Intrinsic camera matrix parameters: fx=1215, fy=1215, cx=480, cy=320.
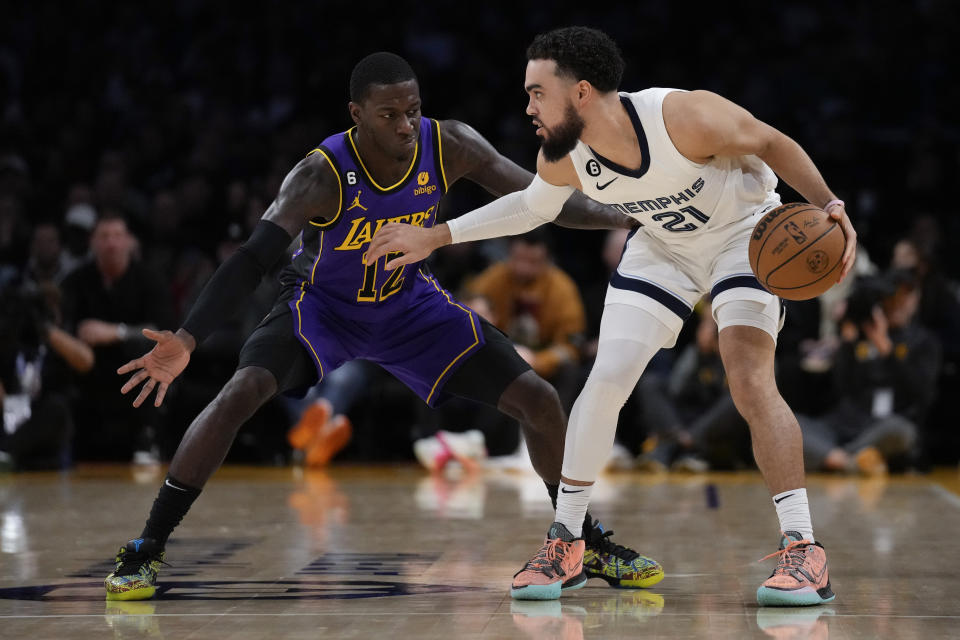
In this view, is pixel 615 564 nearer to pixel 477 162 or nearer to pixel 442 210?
pixel 477 162

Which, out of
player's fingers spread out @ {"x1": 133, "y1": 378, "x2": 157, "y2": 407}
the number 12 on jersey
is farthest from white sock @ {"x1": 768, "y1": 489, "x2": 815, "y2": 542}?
player's fingers spread out @ {"x1": 133, "y1": 378, "x2": 157, "y2": 407}

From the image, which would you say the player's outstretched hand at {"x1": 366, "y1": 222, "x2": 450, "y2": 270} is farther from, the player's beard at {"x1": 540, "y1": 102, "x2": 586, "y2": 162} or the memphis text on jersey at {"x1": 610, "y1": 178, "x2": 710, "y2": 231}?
the memphis text on jersey at {"x1": 610, "y1": 178, "x2": 710, "y2": 231}

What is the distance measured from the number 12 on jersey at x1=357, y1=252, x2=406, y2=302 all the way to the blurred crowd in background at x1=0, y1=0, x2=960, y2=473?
434 cm

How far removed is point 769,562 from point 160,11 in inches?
426

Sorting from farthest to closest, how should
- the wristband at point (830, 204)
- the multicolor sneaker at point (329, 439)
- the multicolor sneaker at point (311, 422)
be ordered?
the multicolor sneaker at point (329, 439), the multicolor sneaker at point (311, 422), the wristband at point (830, 204)

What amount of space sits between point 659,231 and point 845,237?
0.65 meters

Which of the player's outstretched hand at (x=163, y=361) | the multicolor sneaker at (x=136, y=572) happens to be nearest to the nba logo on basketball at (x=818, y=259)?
the player's outstretched hand at (x=163, y=361)

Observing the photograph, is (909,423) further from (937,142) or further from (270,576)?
(270,576)

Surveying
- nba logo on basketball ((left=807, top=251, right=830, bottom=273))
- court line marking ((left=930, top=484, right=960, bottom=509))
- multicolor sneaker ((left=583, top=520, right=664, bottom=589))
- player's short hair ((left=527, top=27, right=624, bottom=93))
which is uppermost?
player's short hair ((left=527, top=27, right=624, bottom=93))

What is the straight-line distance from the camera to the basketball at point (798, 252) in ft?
12.1

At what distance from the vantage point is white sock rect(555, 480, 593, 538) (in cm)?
400

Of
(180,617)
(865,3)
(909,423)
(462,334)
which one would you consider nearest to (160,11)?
(865,3)

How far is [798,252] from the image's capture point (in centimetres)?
367

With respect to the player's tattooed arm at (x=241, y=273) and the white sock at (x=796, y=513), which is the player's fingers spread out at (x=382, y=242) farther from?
the white sock at (x=796, y=513)
